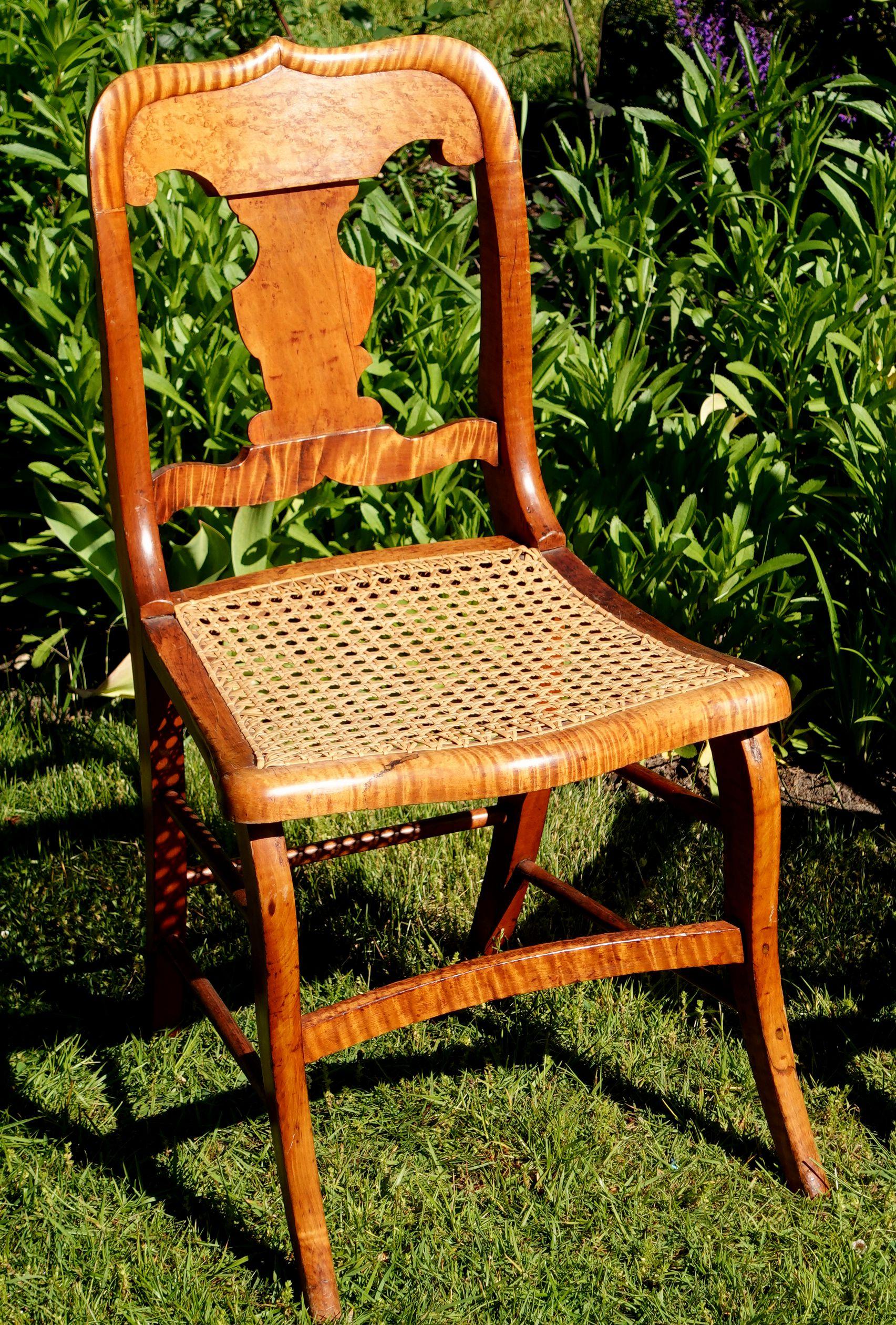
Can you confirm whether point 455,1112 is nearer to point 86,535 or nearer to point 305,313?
point 305,313

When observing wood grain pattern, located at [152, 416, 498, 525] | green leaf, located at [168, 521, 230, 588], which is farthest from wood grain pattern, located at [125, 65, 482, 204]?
green leaf, located at [168, 521, 230, 588]

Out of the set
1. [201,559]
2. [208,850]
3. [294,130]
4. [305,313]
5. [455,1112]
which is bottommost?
[455,1112]

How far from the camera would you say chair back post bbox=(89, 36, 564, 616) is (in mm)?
1476

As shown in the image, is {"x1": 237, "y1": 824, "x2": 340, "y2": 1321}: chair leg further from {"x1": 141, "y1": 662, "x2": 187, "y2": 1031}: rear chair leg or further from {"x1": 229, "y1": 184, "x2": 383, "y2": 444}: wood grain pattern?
{"x1": 229, "y1": 184, "x2": 383, "y2": 444}: wood grain pattern

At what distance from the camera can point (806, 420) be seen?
2.46 metres

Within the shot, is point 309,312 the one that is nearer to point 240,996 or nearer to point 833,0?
A: point 240,996

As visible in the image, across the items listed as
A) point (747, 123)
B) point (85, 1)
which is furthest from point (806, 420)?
point (85, 1)

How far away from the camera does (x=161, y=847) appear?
172cm

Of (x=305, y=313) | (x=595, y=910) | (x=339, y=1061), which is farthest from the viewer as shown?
(x=339, y=1061)

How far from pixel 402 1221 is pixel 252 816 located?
0.66 m

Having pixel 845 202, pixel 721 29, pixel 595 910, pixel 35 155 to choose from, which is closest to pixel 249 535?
pixel 35 155

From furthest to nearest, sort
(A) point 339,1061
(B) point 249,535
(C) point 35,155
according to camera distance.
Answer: (C) point 35,155
(B) point 249,535
(A) point 339,1061

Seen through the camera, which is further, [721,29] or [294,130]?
[721,29]

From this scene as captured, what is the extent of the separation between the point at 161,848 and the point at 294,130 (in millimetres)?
862
